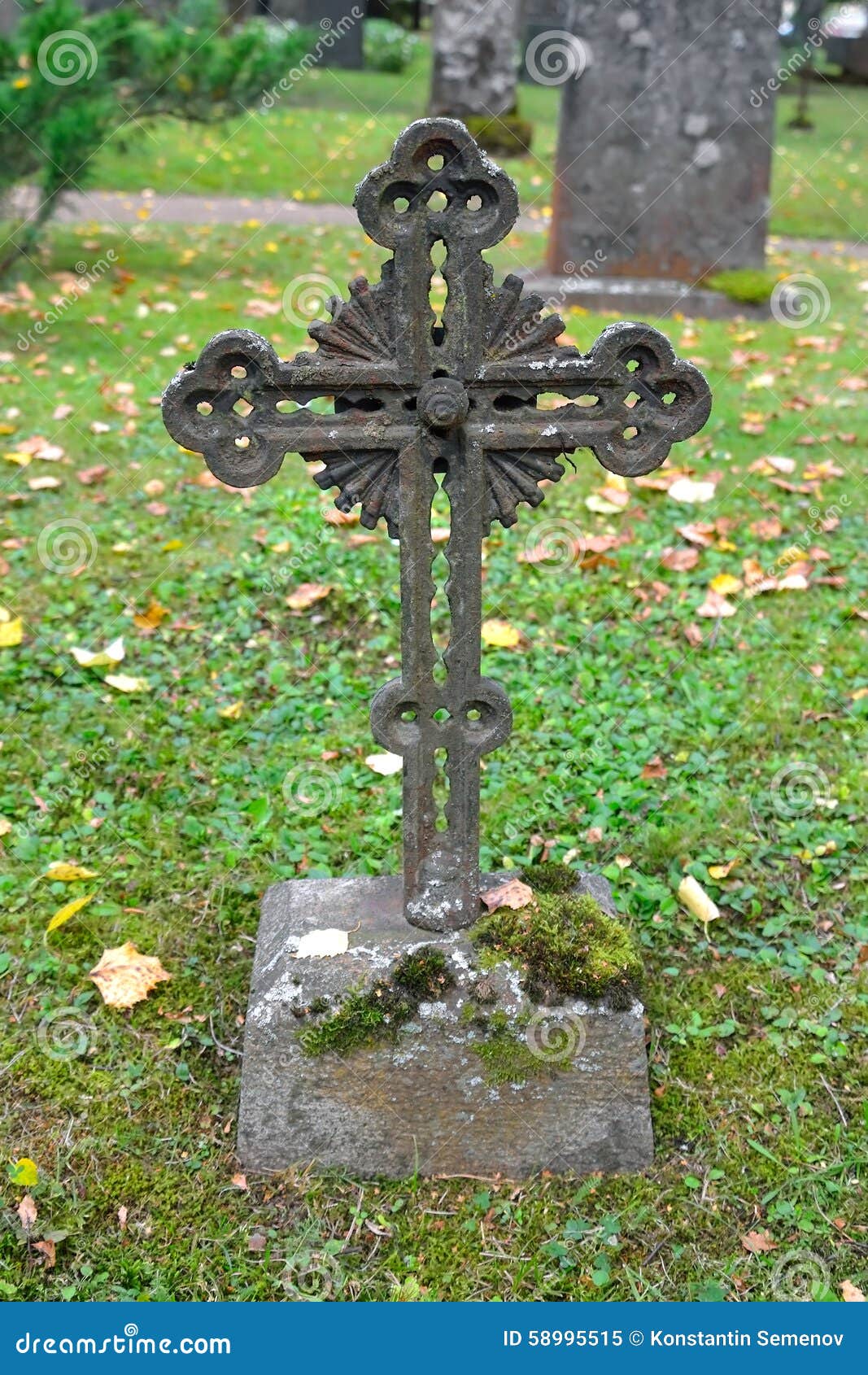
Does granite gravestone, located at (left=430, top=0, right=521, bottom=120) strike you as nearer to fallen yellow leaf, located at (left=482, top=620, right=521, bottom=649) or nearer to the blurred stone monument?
the blurred stone monument

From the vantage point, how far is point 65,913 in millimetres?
3324

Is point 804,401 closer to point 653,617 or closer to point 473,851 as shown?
point 653,617

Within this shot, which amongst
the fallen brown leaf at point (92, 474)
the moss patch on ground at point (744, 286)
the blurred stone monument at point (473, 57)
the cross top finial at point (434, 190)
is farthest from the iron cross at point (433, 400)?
the blurred stone monument at point (473, 57)

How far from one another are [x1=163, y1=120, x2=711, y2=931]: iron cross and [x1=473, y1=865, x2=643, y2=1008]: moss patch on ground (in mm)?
436

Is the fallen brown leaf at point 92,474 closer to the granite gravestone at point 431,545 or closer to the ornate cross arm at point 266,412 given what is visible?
the granite gravestone at point 431,545

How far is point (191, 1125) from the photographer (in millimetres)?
2873

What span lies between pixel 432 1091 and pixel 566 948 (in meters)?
0.45

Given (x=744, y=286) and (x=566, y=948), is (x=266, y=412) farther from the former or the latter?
(x=744, y=286)

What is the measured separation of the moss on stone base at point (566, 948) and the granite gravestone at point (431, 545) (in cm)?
4

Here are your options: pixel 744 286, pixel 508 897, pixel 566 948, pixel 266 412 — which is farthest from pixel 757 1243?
pixel 744 286

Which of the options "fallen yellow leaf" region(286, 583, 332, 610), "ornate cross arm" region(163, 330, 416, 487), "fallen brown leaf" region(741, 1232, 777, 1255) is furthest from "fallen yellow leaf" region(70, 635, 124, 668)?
"fallen brown leaf" region(741, 1232, 777, 1255)

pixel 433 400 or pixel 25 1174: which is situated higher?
pixel 433 400

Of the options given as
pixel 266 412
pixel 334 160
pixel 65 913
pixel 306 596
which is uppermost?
pixel 334 160

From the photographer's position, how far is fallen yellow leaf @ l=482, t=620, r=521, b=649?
4.54 meters
